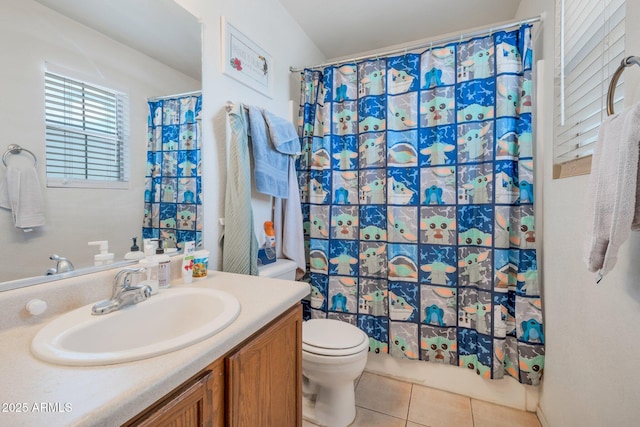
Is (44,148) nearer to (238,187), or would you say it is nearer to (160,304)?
(160,304)

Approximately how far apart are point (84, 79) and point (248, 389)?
3.57 ft

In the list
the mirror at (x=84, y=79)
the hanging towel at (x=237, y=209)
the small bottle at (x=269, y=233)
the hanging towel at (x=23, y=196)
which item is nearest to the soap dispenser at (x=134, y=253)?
the mirror at (x=84, y=79)

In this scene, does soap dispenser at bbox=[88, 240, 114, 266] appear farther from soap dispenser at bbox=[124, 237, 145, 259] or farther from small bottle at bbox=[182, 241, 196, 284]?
small bottle at bbox=[182, 241, 196, 284]

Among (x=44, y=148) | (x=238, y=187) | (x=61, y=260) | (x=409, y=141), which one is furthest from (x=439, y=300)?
(x=44, y=148)

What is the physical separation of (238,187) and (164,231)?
1.25ft

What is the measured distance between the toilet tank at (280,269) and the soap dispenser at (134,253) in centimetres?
57

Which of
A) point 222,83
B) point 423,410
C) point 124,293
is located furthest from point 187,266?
point 423,410

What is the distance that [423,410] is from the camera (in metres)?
1.50

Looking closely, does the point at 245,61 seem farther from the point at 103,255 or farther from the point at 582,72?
the point at 582,72

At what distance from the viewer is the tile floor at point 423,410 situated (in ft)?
4.66

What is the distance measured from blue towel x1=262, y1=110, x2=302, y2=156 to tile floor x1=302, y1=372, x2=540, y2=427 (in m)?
1.54

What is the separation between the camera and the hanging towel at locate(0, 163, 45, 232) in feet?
2.31

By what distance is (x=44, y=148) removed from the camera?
780mm

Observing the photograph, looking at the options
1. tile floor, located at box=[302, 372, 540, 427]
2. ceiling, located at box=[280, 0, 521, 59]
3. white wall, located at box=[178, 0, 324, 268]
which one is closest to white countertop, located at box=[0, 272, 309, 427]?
white wall, located at box=[178, 0, 324, 268]
